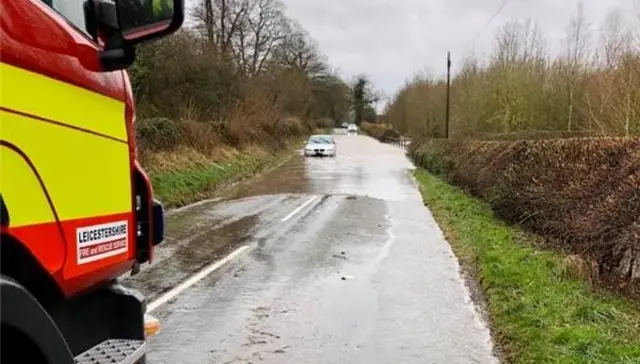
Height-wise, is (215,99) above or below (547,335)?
above

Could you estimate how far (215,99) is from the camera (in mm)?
32562

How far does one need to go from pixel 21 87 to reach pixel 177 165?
2092cm

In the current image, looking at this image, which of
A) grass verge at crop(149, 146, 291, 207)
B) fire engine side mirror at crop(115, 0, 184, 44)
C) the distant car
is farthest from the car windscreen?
fire engine side mirror at crop(115, 0, 184, 44)

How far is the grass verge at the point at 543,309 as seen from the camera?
19.2 ft

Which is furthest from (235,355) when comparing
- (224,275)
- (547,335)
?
(224,275)

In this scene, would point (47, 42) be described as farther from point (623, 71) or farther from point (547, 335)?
point (623, 71)

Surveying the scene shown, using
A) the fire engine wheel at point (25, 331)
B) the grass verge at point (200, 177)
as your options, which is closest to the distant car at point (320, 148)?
the grass verge at point (200, 177)

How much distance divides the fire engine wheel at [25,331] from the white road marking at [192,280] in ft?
16.7

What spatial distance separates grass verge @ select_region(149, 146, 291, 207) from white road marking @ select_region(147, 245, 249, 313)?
7229 mm

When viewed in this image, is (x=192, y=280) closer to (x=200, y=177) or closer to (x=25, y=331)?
(x=25, y=331)

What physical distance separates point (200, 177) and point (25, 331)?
21062mm

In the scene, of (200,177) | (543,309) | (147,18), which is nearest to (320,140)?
(200,177)

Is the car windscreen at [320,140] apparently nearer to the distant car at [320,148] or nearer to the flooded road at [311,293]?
the distant car at [320,148]

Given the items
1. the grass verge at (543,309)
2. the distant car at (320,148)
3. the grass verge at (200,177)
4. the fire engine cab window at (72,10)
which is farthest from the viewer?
the distant car at (320,148)
